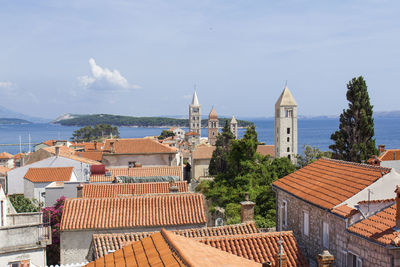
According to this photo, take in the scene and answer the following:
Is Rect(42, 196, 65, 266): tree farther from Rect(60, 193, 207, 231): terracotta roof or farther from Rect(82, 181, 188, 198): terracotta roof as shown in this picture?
Rect(60, 193, 207, 231): terracotta roof

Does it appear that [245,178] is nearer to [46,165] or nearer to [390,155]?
[390,155]

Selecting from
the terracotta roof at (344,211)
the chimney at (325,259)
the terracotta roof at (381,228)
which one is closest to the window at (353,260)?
the terracotta roof at (381,228)

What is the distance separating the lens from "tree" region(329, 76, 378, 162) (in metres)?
33.1

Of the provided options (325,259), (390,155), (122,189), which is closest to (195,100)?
(390,155)

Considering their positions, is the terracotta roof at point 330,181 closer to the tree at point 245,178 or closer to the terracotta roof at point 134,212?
the terracotta roof at point 134,212

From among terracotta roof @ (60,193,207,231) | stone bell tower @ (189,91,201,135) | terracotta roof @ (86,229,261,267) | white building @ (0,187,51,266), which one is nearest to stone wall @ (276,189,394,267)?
terracotta roof @ (86,229,261,267)

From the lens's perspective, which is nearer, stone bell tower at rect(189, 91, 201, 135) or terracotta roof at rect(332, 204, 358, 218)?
terracotta roof at rect(332, 204, 358, 218)

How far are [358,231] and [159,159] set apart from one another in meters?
34.4

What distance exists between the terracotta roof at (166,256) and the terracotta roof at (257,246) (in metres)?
2.47

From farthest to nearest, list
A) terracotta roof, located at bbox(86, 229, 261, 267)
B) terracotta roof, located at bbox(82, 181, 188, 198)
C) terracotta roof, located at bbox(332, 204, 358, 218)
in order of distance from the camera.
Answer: terracotta roof, located at bbox(82, 181, 188, 198)
terracotta roof, located at bbox(332, 204, 358, 218)
terracotta roof, located at bbox(86, 229, 261, 267)

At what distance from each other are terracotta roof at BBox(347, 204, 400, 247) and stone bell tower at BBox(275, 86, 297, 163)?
8129 cm

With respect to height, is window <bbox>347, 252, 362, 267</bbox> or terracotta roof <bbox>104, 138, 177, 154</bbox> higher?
terracotta roof <bbox>104, 138, 177, 154</bbox>

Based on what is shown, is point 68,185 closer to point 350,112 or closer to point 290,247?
point 290,247

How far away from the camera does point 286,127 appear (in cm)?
9269
